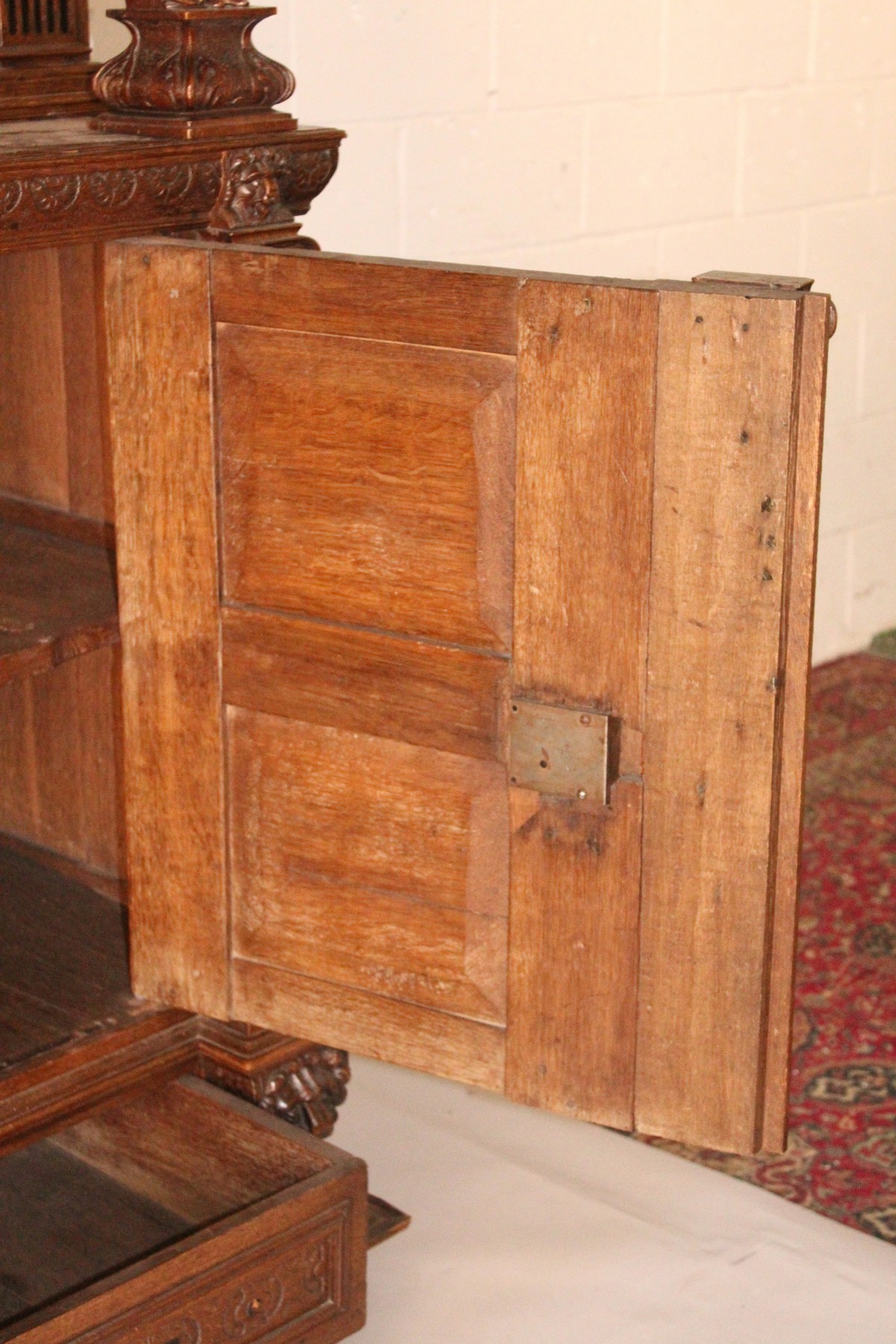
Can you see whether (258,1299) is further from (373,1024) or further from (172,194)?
(172,194)

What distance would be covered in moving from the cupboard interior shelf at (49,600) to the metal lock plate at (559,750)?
1.33 feet

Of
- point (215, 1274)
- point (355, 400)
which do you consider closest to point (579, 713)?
point (355, 400)

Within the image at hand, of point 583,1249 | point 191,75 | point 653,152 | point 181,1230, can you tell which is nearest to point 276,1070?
point 181,1230

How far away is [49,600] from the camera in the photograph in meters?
1.62

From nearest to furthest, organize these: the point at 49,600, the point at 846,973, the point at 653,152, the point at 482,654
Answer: the point at 482,654
the point at 49,600
the point at 846,973
the point at 653,152

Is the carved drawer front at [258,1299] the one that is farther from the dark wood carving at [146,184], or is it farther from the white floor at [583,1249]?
the dark wood carving at [146,184]

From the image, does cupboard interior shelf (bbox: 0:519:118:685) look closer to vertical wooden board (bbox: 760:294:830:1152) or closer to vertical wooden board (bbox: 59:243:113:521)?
vertical wooden board (bbox: 59:243:113:521)

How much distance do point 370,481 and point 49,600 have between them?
0.40m

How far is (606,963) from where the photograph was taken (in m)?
1.36

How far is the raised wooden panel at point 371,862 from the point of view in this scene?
1.40m

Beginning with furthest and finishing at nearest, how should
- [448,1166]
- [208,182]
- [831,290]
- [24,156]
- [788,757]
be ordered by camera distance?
1. [831,290]
2. [448,1166]
3. [208,182]
4. [24,156]
5. [788,757]

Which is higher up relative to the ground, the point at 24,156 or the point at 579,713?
the point at 24,156

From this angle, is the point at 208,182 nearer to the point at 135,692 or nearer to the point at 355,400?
the point at 355,400

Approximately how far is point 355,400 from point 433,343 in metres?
0.08
